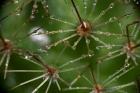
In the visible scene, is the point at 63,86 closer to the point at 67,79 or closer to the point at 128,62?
the point at 67,79

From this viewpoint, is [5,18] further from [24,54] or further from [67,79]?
[67,79]

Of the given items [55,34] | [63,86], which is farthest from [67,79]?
[55,34]

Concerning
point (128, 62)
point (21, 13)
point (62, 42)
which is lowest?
point (128, 62)

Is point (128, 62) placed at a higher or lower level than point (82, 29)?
lower

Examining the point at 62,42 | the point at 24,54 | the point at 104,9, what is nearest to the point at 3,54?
the point at 24,54

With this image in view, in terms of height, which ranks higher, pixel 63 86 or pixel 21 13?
pixel 21 13
